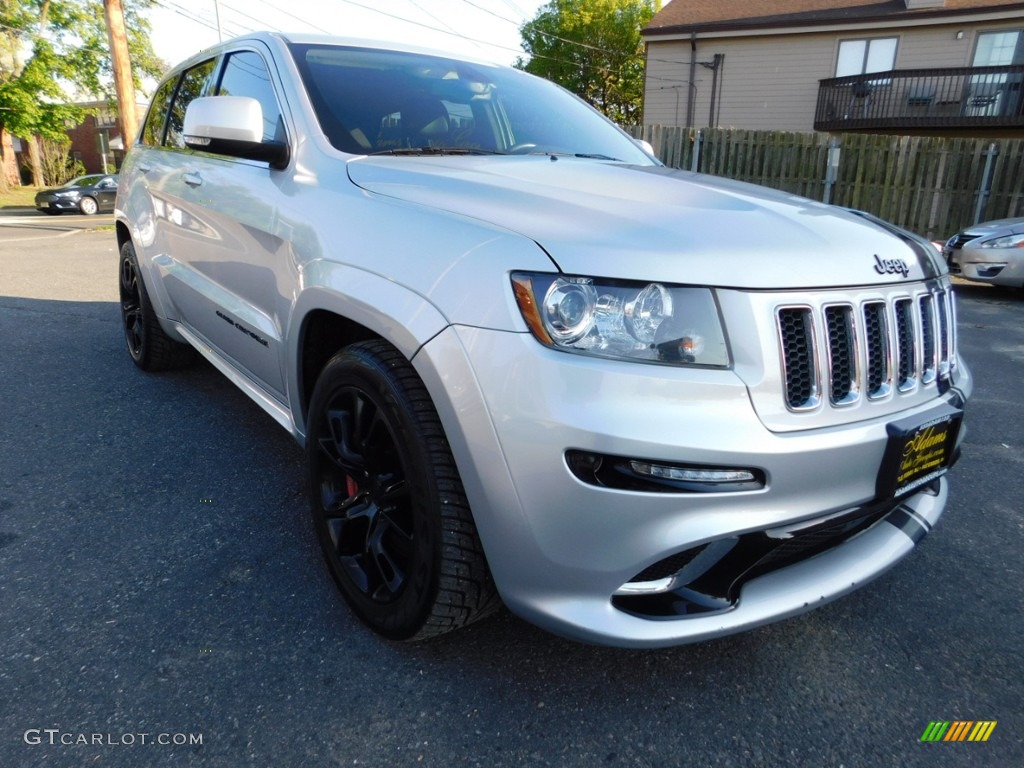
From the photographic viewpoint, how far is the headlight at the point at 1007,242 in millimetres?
7535

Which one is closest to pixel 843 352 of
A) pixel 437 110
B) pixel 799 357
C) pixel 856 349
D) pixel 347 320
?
pixel 856 349

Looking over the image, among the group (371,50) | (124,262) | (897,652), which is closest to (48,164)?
(124,262)

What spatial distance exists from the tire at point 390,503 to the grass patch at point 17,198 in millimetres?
28158

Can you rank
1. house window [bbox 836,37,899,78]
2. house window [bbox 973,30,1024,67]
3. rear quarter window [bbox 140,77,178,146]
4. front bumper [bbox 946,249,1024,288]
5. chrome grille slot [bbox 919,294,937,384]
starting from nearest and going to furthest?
chrome grille slot [bbox 919,294,937,384]
rear quarter window [bbox 140,77,178,146]
front bumper [bbox 946,249,1024,288]
house window [bbox 973,30,1024,67]
house window [bbox 836,37,899,78]

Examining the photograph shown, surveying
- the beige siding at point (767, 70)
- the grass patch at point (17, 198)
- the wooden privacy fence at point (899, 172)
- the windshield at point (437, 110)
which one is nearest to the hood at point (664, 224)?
the windshield at point (437, 110)

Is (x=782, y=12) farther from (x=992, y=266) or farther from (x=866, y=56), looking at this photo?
(x=992, y=266)

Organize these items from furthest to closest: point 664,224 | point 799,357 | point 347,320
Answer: point 347,320 → point 664,224 → point 799,357

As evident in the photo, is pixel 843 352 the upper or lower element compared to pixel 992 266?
upper

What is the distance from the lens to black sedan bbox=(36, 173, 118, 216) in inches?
805

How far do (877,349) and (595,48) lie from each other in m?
41.5

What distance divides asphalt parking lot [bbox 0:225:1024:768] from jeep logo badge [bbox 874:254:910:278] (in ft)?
3.41

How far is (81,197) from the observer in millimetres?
20672

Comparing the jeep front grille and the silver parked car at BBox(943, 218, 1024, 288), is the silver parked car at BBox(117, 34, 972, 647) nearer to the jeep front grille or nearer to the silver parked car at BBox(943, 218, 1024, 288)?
the jeep front grille

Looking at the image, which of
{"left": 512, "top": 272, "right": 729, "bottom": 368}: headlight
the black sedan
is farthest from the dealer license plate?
the black sedan
